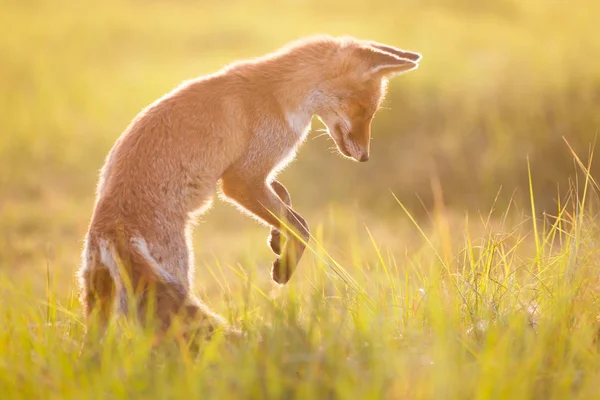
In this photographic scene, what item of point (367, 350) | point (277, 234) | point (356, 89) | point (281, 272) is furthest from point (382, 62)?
point (367, 350)

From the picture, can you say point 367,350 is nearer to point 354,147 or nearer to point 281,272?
point 281,272

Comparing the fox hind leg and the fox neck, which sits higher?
the fox neck

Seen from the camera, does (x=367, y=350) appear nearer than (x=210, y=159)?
Yes

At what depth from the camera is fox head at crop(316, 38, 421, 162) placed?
559cm

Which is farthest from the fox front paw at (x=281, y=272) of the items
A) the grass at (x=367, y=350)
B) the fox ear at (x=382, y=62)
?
the fox ear at (x=382, y=62)

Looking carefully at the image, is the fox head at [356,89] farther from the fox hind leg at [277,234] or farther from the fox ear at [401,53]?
the fox hind leg at [277,234]

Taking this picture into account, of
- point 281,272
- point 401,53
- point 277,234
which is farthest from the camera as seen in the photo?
point 401,53

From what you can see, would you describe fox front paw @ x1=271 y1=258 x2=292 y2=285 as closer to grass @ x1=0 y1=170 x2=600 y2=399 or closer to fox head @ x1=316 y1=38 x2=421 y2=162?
grass @ x1=0 y1=170 x2=600 y2=399

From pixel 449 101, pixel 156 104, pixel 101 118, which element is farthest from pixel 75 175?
pixel 156 104

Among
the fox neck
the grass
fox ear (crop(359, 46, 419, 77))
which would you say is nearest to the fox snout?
the fox neck

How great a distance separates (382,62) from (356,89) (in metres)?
0.30

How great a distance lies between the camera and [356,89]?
18.7ft

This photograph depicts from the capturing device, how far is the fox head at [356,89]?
5.59m

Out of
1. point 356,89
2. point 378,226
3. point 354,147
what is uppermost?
point 356,89
